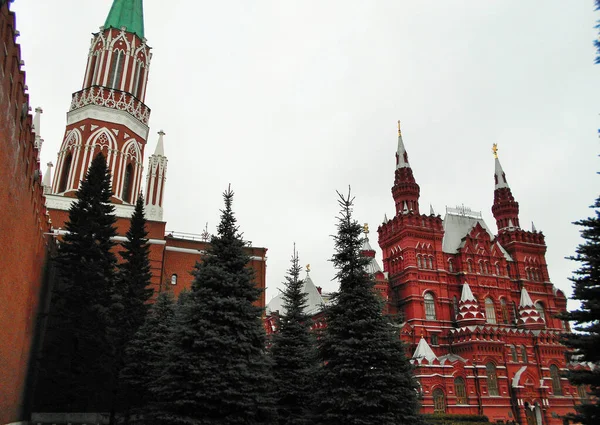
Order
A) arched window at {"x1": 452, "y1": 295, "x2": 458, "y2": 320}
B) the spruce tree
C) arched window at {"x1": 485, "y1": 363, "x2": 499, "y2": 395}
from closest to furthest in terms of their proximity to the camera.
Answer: the spruce tree, arched window at {"x1": 485, "y1": 363, "x2": 499, "y2": 395}, arched window at {"x1": 452, "y1": 295, "x2": 458, "y2": 320}

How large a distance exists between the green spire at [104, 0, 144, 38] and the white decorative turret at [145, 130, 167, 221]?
9.46 metres

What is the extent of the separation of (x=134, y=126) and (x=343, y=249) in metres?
26.0

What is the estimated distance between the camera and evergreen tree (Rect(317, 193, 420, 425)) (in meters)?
15.4

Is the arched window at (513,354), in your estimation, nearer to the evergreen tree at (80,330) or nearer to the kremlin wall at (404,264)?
the kremlin wall at (404,264)

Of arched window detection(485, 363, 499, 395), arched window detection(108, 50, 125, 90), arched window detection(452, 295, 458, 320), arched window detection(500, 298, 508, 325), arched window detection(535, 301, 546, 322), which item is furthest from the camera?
arched window detection(535, 301, 546, 322)

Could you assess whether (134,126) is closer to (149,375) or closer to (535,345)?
(149,375)

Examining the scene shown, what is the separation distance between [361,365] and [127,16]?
37658 mm

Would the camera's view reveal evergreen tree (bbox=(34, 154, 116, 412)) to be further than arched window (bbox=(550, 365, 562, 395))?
No

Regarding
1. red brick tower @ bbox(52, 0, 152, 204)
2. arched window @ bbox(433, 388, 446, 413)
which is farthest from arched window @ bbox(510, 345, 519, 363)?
red brick tower @ bbox(52, 0, 152, 204)

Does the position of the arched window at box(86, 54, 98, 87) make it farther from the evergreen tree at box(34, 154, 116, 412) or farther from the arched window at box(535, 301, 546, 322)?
the arched window at box(535, 301, 546, 322)

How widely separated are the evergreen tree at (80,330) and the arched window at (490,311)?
38.0 m

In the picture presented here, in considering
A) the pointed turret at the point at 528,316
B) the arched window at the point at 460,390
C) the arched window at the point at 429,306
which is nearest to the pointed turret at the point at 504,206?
the pointed turret at the point at 528,316

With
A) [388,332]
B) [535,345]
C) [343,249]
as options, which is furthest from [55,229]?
[535,345]

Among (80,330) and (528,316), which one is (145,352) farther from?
(528,316)
